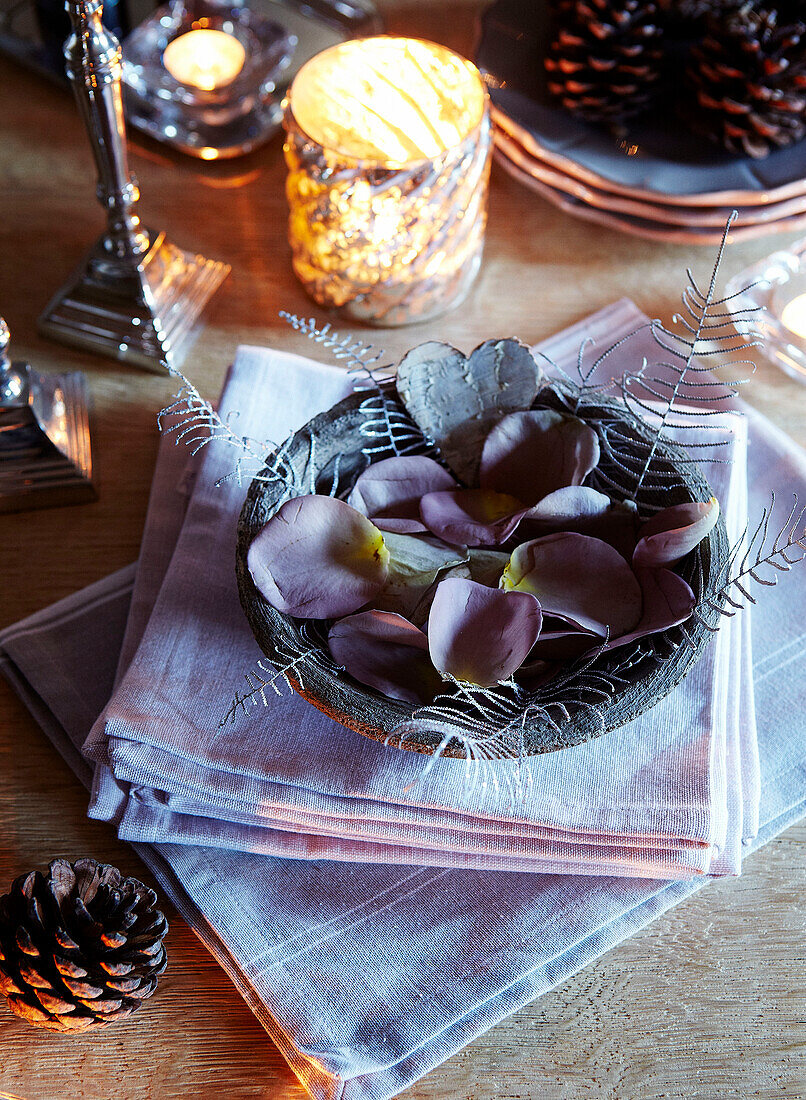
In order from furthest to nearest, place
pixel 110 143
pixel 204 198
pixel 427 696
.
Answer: pixel 204 198 → pixel 110 143 → pixel 427 696

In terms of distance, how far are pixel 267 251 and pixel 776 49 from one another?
0.84ft

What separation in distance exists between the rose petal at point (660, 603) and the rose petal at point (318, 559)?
3.0 inches

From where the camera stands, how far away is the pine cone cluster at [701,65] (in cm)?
46

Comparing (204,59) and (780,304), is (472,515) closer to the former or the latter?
(780,304)

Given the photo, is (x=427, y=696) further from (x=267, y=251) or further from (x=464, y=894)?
(x=267, y=251)

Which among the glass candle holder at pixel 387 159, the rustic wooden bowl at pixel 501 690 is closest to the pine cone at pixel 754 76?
the glass candle holder at pixel 387 159

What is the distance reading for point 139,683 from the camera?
324 millimetres

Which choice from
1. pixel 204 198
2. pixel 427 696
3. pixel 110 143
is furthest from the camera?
pixel 204 198

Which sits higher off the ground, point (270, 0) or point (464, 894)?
point (270, 0)

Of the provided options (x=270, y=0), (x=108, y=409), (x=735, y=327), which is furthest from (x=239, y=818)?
(x=270, y=0)

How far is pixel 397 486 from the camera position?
0.33 metres

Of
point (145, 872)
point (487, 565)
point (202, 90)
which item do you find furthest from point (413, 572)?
point (202, 90)

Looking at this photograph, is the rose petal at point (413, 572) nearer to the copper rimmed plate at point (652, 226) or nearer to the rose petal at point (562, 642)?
the rose petal at point (562, 642)

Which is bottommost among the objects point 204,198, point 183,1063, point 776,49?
point 183,1063
